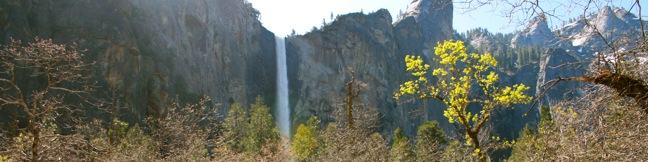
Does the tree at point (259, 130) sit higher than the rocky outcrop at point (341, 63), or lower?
lower

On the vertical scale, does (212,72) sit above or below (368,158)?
above

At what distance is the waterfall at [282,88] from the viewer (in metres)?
74.8

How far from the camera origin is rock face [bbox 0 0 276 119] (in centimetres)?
4975

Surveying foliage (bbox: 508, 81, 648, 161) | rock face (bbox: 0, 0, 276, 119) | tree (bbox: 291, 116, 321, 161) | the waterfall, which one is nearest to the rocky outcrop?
the waterfall

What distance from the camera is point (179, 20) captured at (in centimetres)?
6116

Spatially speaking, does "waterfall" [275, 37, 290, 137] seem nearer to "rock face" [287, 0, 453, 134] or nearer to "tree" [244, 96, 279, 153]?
"rock face" [287, 0, 453, 134]

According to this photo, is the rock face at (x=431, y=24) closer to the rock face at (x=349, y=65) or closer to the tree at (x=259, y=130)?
the rock face at (x=349, y=65)

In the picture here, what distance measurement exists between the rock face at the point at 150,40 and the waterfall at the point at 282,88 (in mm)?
5356

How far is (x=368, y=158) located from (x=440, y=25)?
3877 inches

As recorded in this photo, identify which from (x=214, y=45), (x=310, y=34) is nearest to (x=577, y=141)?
(x=214, y=45)

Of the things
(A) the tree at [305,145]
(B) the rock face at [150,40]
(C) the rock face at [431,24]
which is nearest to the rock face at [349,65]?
(B) the rock face at [150,40]

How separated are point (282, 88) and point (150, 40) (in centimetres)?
2640

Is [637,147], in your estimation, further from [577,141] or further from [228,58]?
[228,58]

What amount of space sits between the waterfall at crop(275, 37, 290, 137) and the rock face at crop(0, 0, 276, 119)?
5356mm
